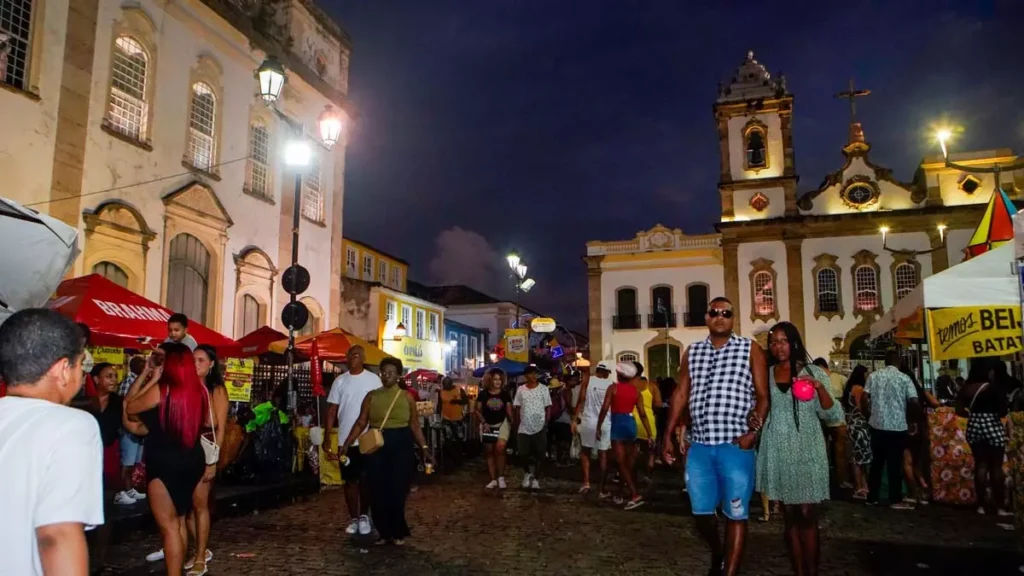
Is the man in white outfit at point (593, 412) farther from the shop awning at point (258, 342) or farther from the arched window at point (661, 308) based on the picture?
the arched window at point (661, 308)

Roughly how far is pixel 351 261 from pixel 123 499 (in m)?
25.0

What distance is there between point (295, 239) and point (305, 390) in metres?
4.16

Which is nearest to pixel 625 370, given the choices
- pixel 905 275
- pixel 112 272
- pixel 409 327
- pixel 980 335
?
pixel 980 335

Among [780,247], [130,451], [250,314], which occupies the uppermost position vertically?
[780,247]

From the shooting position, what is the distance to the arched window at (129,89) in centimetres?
1373

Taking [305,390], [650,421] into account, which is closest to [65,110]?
[305,390]

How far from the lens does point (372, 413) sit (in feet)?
23.1

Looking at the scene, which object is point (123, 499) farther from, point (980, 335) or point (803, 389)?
point (980, 335)

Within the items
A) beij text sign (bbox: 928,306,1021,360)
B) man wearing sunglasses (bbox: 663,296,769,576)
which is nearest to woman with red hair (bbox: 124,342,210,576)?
man wearing sunglasses (bbox: 663,296,769,576)

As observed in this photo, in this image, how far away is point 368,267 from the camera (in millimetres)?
34438

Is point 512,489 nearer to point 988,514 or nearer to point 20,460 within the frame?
point 988,514

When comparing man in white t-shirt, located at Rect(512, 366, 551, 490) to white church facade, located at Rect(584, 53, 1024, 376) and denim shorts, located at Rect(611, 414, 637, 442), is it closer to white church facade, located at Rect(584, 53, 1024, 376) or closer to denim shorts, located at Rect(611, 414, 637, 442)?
denim shorts, located at Rect(611, 414, 637, 442)

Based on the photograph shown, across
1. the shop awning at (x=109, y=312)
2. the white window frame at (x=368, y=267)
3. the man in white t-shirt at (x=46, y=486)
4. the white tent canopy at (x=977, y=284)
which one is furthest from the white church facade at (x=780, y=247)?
the man in white t-shirt at (x=46, y=486)

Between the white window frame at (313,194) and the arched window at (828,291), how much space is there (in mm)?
25095
